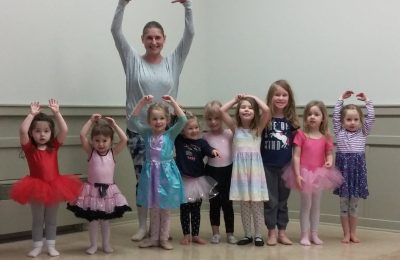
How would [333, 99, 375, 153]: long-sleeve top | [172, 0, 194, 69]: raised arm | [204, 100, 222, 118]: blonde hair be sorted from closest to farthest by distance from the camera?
[204, 100, 222, 118]: blonde hair → [333, 99, 375, 153]: long-sleeve top → [172, 0, 194, 69]: raised arm

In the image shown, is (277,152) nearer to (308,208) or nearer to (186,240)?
(308,208)

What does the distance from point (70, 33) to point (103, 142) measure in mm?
1140

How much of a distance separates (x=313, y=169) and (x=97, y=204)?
4.83 ft

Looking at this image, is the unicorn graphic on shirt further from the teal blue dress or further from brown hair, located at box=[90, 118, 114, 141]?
brown hair, located at box=[90, 118, 114, 141]

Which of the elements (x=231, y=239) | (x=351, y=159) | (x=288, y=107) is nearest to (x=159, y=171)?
(x=231, y=239)

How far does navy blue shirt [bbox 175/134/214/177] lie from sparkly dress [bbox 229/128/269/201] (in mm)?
199

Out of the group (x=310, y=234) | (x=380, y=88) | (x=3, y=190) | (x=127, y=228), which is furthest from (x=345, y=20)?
(x=3, y=190)

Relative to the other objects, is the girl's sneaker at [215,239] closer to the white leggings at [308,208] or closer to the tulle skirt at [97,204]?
the white leggings at [308,208]

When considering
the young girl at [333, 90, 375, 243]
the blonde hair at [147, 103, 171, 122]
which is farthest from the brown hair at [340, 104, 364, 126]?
the blonde hair at [147, 103, 171, 122]

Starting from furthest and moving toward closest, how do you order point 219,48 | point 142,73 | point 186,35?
point 219,48 < point 186,35 < point 142,73

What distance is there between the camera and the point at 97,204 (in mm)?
3576

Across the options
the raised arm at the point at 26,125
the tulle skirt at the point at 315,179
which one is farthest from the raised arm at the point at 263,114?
the raised arm at the point at 26,125

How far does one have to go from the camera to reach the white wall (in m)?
4.15

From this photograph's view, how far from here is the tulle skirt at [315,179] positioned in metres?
3.84
